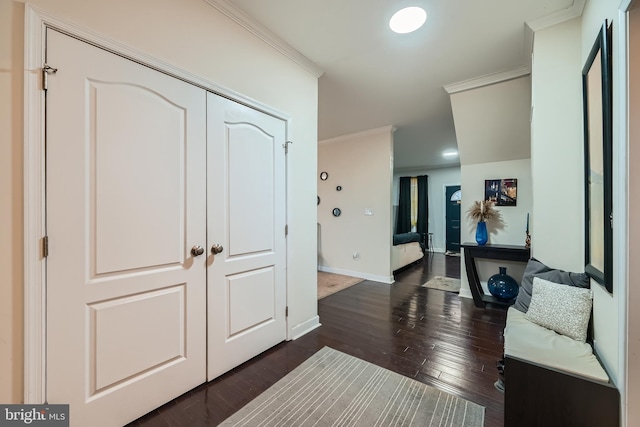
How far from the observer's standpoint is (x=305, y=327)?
247 cm

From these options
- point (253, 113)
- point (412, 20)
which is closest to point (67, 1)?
point (253, 113)

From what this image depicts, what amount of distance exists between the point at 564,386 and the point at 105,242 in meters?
2.35

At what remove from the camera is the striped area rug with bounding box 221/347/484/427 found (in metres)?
1.41

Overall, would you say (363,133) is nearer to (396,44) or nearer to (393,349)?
(396,44)

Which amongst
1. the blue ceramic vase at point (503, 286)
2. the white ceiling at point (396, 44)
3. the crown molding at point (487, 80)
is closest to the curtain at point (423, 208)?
the white ceiling at point (396, 44)

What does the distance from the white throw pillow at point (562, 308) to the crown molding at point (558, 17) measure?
1.90 metres

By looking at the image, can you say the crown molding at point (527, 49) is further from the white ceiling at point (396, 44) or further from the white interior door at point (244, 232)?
the white interior door at point (244, 232)

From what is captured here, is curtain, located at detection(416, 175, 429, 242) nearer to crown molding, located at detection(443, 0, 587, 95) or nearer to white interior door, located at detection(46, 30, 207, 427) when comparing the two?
crown molding, located at detection(443, 0, 587, 95)

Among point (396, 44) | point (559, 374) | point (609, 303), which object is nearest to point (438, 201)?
point (396, 44)

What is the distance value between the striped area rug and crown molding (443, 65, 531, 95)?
9.68ft

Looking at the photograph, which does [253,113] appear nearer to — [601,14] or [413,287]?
[601,14]

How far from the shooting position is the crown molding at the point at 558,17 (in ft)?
5.82

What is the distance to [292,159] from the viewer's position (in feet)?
7.68

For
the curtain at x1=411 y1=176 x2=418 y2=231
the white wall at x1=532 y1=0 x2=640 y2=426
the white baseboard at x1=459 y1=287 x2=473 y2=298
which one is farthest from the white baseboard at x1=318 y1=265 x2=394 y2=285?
the curtain at x1=411 y1=176 x2=418 y2=231
